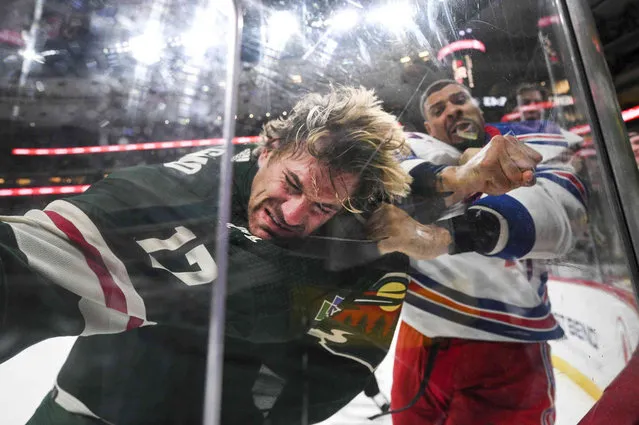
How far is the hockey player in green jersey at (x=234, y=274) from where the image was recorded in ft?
1.45

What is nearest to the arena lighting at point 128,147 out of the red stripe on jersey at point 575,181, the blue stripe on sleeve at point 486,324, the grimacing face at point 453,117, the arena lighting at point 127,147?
the arena lighting at point 127,147

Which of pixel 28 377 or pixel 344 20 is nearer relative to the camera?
pixel 28 377

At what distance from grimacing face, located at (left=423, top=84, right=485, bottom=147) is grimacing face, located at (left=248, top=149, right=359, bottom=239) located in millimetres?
163

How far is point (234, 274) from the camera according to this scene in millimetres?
516

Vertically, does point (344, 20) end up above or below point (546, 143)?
above

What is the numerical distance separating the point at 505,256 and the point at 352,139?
293 millimetres

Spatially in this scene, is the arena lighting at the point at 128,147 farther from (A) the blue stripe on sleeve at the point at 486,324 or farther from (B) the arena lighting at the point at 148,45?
(A) the blue stripe on sleeve at the point at 486,324

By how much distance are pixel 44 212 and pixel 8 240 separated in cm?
4

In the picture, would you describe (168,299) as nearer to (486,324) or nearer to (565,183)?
(486,324)

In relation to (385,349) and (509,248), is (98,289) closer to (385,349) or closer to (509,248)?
(385,349)

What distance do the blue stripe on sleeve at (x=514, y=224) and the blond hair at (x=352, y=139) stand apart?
142 millimetres

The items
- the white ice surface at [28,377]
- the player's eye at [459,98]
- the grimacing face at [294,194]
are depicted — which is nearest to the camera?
the white ice surface at [28,377]

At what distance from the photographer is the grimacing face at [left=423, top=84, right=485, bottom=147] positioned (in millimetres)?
636

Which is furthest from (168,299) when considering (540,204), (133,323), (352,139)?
(540,204)
